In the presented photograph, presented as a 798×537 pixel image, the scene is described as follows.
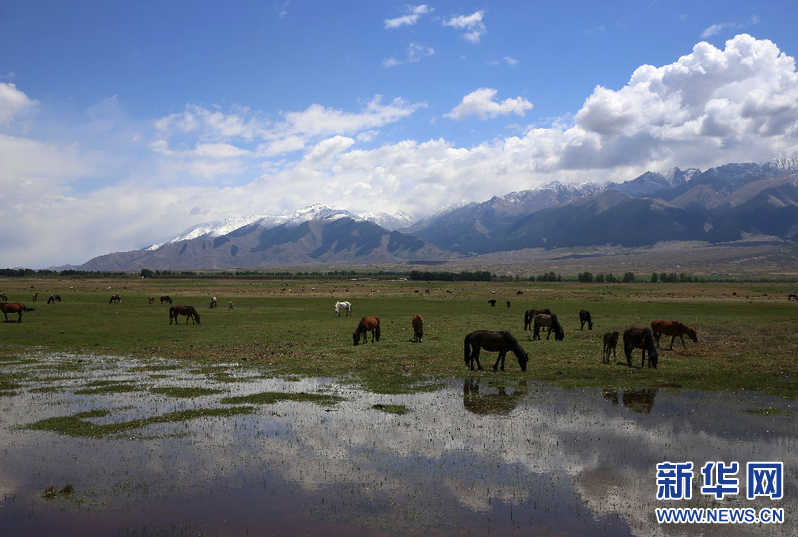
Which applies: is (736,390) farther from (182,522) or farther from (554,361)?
(182,522)

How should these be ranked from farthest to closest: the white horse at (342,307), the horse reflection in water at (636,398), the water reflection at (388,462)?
the white horse at (342,307)
the horse reflection in water at (636,398)
the water reflection at (388,462)

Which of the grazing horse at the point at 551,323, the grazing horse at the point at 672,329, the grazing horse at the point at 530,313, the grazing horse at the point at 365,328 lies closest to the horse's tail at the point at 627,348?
the grazing horse at the point at 672,329

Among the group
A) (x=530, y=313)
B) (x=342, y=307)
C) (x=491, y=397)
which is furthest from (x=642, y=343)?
(x=342, y=307)

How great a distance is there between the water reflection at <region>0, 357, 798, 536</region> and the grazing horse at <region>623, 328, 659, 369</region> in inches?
222

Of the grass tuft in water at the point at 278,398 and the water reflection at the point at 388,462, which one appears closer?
the water reflection at the point at 388,462

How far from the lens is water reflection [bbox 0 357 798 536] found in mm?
10625

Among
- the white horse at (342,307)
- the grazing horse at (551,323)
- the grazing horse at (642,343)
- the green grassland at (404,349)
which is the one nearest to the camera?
the green grassland at (404,349)

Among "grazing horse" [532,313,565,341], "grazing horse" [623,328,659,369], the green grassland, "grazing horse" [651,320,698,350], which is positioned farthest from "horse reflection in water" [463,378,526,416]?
"grazing horse" [651,320,698,350]

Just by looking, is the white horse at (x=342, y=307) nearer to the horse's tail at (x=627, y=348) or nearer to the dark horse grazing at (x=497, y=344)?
the dark horse grazing at (x=497, y=344)

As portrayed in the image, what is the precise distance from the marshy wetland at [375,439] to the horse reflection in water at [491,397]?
0.42 feet

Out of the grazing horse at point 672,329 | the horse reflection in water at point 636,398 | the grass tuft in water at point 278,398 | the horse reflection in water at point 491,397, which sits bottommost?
the horse reflection in water at point 636,398

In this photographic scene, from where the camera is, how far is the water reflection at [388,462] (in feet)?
34.9

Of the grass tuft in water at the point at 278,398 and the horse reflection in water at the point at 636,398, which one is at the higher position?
the grass tuft in water at the point at 278,398

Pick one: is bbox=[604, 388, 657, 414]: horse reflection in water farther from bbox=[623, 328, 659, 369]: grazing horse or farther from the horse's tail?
the horse's tail
